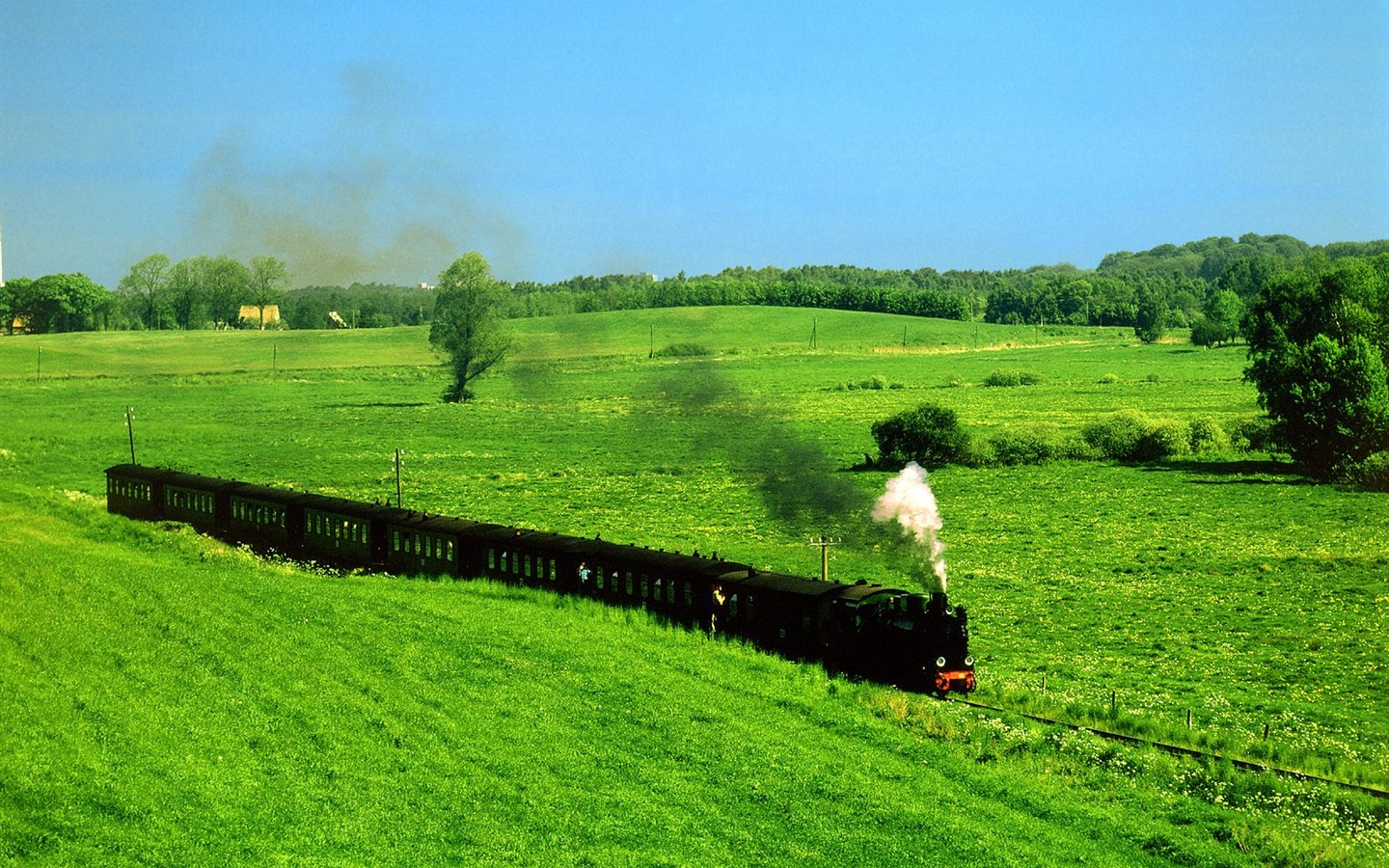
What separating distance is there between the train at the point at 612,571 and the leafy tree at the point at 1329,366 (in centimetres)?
5161

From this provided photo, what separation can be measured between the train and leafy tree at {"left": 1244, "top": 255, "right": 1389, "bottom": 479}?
2032 inches

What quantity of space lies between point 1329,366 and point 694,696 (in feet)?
199

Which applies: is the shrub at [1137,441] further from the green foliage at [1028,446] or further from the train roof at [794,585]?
the train roof at [794,585]

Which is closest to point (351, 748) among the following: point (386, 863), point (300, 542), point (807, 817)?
point (386, 863)

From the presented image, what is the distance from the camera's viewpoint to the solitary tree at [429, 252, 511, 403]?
95.9 m

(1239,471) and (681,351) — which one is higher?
(681,351)

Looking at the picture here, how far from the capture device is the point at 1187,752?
87.8 ft

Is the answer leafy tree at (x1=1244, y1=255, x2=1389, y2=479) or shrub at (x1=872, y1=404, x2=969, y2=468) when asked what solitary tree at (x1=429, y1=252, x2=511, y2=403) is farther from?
leafy tree at (x1=1244, y1=255, x2=1389, y2=479)

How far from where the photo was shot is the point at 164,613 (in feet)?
108

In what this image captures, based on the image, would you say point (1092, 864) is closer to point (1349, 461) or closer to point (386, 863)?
point (386, 863)

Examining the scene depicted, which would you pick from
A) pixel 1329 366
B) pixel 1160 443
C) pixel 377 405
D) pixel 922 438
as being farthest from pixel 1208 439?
pixel 377 405

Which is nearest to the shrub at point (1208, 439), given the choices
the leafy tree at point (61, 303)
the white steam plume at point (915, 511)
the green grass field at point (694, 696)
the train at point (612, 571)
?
the green grass field at point (694, 696)

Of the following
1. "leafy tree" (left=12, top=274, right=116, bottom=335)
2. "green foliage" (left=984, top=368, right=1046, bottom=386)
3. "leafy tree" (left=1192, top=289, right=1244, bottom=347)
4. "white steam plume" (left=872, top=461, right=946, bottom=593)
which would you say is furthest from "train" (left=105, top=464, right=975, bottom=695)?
"leafy tree" (left=1192, top=289, right=1244, bottom=347)

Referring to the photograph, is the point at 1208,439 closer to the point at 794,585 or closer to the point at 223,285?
the point at 794,585
